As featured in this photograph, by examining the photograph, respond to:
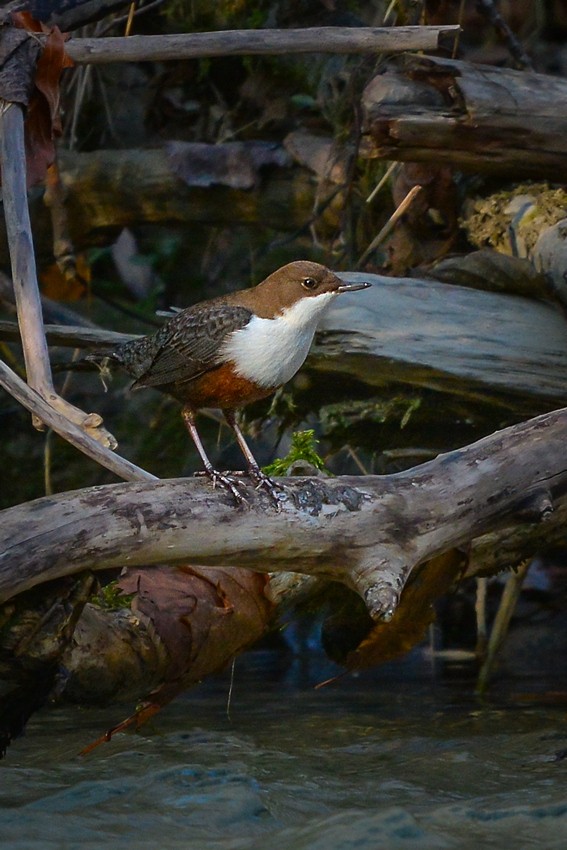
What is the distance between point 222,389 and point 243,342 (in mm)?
157

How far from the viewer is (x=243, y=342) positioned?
352 cm

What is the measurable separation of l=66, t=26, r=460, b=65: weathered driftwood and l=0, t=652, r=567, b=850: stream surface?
2.35 metres

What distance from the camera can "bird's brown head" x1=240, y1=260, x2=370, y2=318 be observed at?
3.59 m

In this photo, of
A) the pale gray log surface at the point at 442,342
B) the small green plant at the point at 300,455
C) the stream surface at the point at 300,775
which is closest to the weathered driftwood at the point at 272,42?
the pale gray log surface at the point at 442,342

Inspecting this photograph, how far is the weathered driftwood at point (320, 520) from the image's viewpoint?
2.79 metres

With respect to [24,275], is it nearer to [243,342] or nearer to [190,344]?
[190,344]

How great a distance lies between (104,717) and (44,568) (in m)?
2.17

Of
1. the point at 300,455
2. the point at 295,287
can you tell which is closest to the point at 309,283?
the point at 295,287

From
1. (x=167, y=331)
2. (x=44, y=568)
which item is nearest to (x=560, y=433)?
(x=167, y=331)

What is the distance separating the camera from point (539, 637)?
6094 millimetres

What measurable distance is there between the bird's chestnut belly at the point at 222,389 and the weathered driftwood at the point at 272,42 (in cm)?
115

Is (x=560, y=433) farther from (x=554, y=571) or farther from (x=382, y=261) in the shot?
Answer: (x=554, y=571)

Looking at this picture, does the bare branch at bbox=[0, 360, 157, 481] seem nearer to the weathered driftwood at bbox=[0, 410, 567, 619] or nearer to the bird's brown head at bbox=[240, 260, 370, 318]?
the weathered driftwood at bbox=[0, 410, 567, 619]

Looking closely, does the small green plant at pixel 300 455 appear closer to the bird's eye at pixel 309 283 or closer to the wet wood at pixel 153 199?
the bird's eye at pixel 309 283
